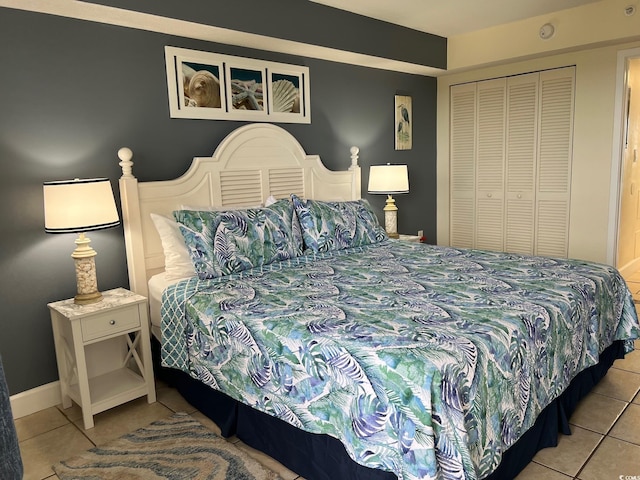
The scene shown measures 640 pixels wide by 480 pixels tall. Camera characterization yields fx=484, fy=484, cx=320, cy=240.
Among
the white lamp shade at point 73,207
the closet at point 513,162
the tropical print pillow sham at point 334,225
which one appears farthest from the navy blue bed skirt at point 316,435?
the closet at point 513,162

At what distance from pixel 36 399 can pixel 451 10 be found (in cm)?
405

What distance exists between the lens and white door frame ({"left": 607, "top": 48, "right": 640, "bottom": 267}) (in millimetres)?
4137

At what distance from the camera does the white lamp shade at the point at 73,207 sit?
2.48 meters

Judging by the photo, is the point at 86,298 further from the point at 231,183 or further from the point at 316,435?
the point at 316,435

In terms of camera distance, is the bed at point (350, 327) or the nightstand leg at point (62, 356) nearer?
the bed at point (350, 327)

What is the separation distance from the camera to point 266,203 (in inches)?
141

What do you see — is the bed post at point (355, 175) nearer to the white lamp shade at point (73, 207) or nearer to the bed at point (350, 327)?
the bed at point (350, 327)

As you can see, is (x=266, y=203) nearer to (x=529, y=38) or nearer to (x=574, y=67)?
(x=529, y=38)

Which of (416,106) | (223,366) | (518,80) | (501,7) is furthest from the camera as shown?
(416,106)

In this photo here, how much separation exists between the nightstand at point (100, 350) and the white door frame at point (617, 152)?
4006 millimetres

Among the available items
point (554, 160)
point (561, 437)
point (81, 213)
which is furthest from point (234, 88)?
point (554, 160)

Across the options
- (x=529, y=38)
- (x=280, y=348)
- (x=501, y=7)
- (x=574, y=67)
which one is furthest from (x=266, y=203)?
(x=574, y=67)

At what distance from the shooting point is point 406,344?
1726 millimetres

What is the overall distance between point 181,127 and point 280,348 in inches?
76.6
